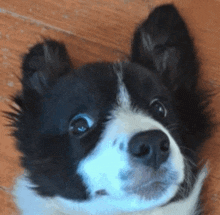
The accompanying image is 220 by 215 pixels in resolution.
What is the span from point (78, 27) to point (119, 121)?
2.57 feet

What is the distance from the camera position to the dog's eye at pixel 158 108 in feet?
4.00

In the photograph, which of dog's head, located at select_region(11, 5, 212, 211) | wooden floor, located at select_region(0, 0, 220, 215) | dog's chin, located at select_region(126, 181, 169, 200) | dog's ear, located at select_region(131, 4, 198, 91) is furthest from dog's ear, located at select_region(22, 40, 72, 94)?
dog's chin, located at select_region(126, 181, 169, 200)

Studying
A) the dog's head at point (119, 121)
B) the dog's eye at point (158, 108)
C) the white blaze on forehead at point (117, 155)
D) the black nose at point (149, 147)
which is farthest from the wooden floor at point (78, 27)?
the black nose at point (149, 147)

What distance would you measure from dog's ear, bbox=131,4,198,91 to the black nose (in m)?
0.51

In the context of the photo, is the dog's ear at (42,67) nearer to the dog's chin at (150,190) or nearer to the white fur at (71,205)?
the white fur at (71,205)

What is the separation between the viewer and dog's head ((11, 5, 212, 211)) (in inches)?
39.9

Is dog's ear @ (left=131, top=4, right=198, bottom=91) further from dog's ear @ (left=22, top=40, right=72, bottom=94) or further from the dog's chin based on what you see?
the dog's chin

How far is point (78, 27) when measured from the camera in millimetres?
1675

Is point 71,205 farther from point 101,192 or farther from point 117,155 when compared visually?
point 117,155

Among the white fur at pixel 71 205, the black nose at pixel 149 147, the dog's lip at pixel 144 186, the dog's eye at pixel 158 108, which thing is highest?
the black nose at pixel 149 147

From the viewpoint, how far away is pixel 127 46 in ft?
5.45

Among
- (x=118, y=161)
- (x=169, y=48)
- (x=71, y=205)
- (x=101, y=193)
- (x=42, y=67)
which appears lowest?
(x=71, y=205)

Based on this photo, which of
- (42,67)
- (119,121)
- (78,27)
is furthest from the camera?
(78,27)

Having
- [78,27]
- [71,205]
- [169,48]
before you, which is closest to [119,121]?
[71,205]
